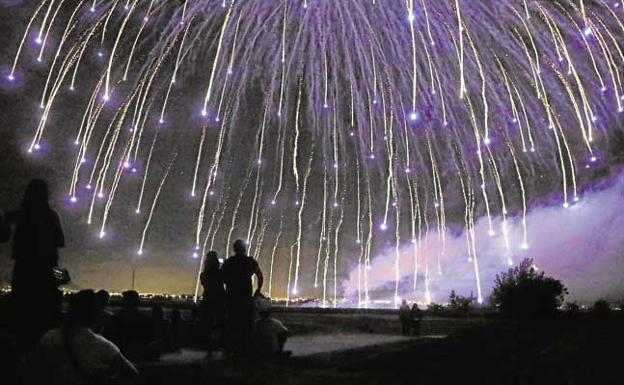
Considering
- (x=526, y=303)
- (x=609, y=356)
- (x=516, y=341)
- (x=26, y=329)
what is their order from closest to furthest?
(x=26, y=329), (x=609, y=356), (x=516, y=341), (x=526, y=303)

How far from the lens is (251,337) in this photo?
9641 millimetres

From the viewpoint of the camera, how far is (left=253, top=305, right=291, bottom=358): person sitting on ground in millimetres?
9445

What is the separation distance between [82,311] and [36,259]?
2525 millimetres

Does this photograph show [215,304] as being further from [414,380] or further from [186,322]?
[414,380]

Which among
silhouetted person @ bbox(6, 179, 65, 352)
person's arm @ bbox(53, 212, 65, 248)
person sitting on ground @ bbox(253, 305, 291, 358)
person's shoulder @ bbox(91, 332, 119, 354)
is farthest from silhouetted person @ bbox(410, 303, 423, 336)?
person's shoulder @ bbox(91, 332, 119, 354)

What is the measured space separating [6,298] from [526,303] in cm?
2310

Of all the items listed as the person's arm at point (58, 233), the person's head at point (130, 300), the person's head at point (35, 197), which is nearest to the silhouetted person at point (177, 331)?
the person's head at point (130, 300)

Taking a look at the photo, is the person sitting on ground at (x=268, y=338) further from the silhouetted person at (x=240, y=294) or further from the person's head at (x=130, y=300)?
the person's head at (x=130, y=300)

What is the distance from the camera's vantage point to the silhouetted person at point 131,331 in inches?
337

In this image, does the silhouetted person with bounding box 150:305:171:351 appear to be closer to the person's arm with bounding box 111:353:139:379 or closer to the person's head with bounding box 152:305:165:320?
the person's head with bounding box 152:305:165:320

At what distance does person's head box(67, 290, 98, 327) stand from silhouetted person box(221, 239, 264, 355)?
186 inches

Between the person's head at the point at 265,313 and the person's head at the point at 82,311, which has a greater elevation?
the person's head at the point at 265,313

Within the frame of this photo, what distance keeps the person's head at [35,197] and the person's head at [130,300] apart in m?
2.25

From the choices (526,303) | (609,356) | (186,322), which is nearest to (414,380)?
(609,356)
